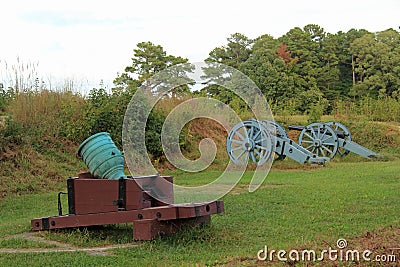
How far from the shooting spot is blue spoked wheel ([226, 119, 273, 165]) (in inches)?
585

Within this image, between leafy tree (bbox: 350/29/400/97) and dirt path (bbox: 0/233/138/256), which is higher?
leafy tree (bbox: 350/29/400/97)

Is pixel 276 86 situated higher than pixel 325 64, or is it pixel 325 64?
pixel 325 64

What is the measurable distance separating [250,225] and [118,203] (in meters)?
1.72

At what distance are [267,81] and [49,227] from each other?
24.5 metres

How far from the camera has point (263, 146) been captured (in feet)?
49.5

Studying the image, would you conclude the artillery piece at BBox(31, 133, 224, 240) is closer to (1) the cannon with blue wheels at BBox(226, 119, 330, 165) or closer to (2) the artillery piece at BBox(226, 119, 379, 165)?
(2) the artillery piece at BBox(226, 119, 379, 165)

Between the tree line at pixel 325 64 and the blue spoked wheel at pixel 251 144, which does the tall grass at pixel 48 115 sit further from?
the tree line at pixel 325 64

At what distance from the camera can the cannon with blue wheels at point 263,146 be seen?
48.6ft

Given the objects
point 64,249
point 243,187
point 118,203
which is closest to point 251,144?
point 243,187

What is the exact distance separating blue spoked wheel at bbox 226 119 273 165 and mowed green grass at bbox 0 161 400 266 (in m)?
3.69

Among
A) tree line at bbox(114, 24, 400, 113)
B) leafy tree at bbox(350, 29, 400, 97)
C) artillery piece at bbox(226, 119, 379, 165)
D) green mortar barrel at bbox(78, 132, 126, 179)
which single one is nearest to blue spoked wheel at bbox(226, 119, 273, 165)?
artillery piece at bbox(226, 119, 379, 165)

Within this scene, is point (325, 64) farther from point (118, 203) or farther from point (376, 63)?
point (118, 203)

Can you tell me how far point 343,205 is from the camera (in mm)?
8070

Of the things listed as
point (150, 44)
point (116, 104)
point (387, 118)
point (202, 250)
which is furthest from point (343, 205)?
point (150, 44)
